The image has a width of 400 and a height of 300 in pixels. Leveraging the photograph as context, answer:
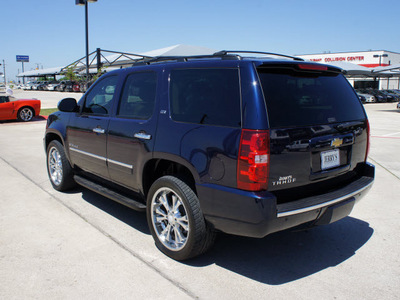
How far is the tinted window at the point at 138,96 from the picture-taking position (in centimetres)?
376

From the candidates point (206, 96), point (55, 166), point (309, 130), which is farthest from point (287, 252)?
point (55, 166)

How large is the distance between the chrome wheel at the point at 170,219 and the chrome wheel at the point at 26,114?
14.2m

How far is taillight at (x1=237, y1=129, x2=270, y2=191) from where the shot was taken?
2766 mm

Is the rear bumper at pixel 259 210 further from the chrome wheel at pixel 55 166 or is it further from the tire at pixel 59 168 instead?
the chrome wheel at pixel 55 166

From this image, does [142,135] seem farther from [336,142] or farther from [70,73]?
[70,73]

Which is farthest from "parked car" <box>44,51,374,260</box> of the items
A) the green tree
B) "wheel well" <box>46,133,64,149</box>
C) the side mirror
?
the green tree

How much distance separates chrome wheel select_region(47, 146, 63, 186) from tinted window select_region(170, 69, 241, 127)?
2702 millimetres

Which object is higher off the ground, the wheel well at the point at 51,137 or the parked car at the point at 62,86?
the parked car at the point at 62,86

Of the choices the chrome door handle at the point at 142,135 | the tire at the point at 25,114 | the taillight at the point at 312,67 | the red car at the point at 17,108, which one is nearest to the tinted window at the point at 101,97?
the chrome door handle at the point at 142,135

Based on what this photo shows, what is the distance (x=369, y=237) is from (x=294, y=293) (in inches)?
61.8

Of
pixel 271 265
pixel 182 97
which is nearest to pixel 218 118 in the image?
pixel 182 97

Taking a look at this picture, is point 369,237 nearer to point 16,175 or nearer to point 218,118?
point 218,118

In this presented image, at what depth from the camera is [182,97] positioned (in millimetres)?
3422

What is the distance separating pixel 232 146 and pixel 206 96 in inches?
23.2
